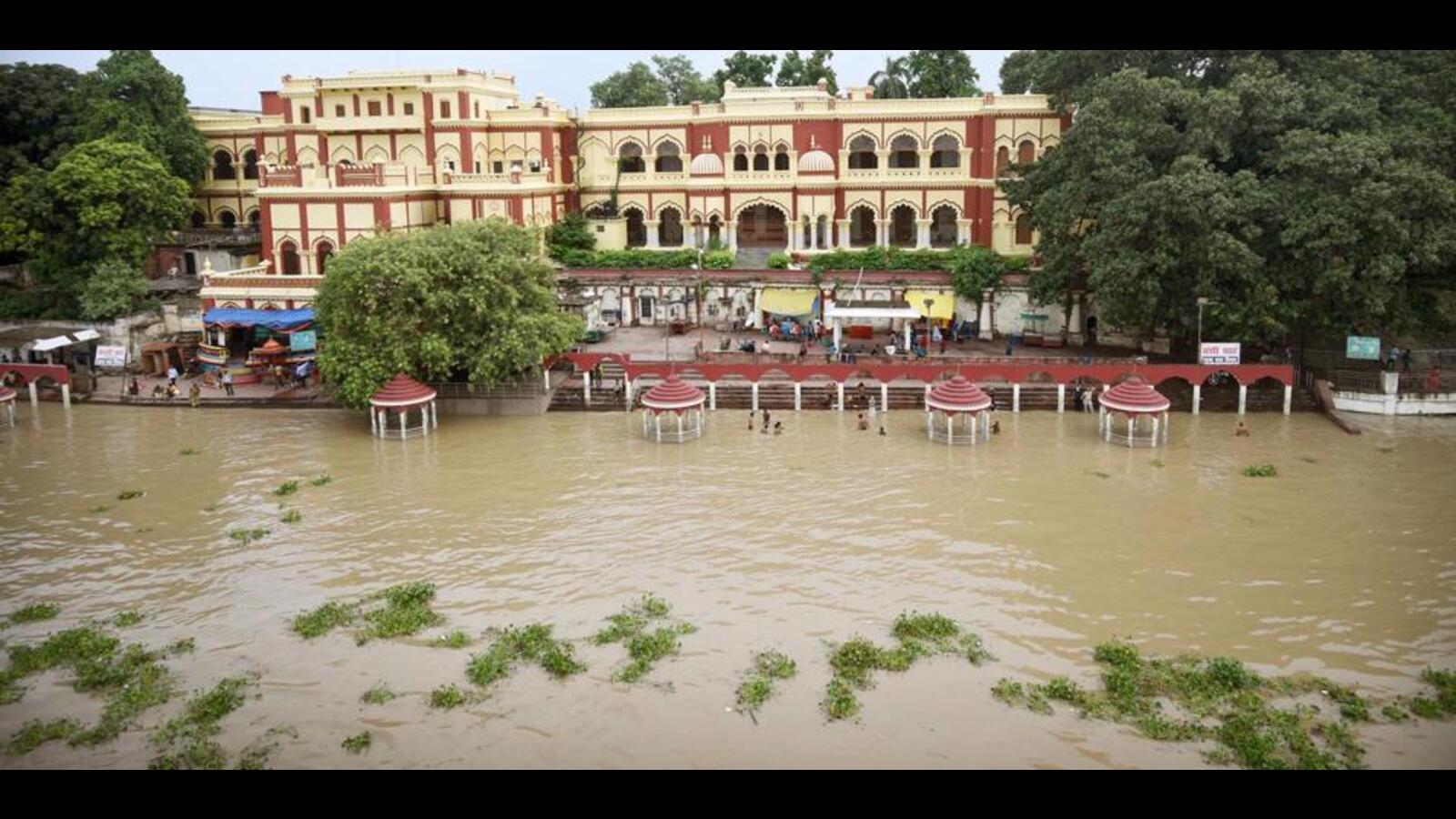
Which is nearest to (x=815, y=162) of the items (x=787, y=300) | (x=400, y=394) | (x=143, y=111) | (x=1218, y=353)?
(x=787, y=300)

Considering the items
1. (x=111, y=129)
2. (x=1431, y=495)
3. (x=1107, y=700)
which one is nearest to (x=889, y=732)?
(x=1107, y=700)

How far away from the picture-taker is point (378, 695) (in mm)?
13133

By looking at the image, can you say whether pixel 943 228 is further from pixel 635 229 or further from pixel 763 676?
pixel 763 676

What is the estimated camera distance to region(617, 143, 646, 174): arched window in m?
38.7

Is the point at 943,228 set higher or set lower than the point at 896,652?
higher

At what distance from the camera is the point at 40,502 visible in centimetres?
2080

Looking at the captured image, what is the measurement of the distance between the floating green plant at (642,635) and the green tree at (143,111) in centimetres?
2800

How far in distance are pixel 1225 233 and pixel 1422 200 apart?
4.22m

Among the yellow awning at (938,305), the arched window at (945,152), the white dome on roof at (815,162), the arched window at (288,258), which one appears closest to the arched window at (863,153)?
the white dome on roof at (815,162)

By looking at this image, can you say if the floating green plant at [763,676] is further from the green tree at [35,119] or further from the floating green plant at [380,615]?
the green tree at [35,119]

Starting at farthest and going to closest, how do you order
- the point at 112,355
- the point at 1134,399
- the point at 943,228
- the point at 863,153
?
the point at 943,228
the point at 863,153
the point at 112,355
the point at 1134,399

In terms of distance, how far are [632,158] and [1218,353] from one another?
68.7 ft

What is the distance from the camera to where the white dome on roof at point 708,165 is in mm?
37406

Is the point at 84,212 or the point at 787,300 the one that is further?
the point at 787,300
